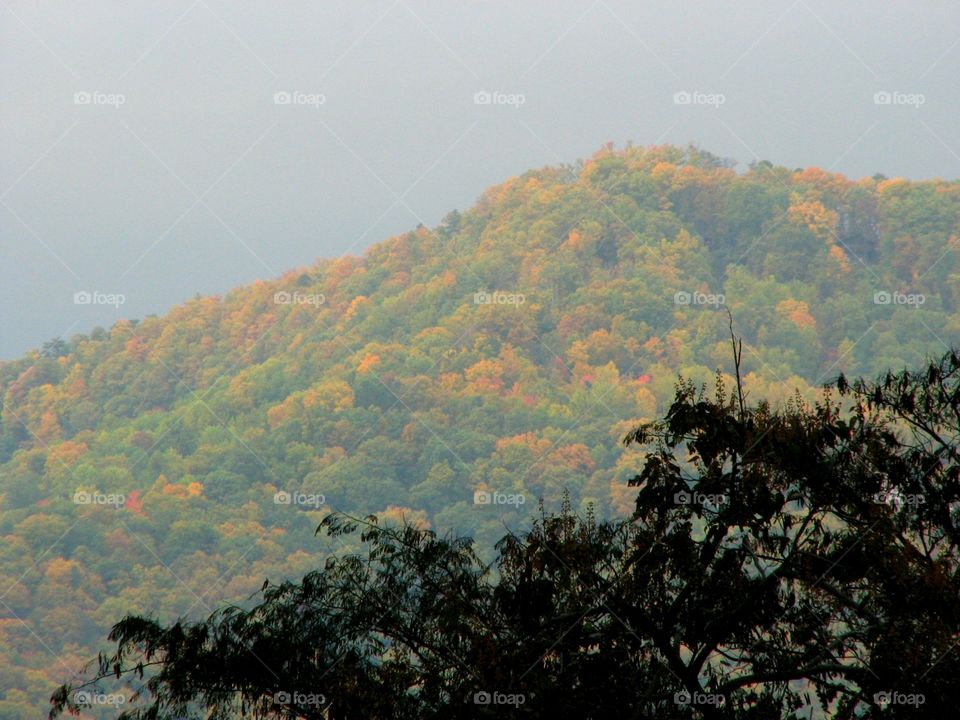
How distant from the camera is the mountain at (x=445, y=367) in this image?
85.8m

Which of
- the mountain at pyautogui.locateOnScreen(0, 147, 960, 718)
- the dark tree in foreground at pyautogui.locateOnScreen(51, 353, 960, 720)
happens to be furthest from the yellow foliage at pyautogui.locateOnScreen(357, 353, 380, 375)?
the dark tree in foreground at pyautogui.locateOnScreen(51, 353, 960, 720)

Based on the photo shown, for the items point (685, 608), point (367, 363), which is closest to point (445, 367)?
point (367, 363)

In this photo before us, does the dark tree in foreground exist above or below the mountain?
below

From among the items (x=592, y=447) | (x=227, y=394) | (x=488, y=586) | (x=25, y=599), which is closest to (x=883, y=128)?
(x=592, y=447)

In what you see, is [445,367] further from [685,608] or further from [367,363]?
[685,608]

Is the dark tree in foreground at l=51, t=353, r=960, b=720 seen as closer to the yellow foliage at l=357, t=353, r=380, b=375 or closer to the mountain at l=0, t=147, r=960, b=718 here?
the mountain at l=0, t=147, r=960, b=718

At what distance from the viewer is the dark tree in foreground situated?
8.40 metres

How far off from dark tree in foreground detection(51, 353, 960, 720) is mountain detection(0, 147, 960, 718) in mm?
68002

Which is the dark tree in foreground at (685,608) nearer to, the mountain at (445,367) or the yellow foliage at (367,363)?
the mountain at (445,367)

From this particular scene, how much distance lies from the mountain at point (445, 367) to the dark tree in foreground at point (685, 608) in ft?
223

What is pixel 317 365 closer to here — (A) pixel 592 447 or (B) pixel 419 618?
(A) pixel 592 447

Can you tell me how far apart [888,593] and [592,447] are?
85668 millimetres

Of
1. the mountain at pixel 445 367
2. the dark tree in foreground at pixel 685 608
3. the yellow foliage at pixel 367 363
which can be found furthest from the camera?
the yellow foliage at pixel 367 363

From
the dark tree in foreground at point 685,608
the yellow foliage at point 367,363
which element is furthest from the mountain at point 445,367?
the dark tree in foreground at point 685,608
